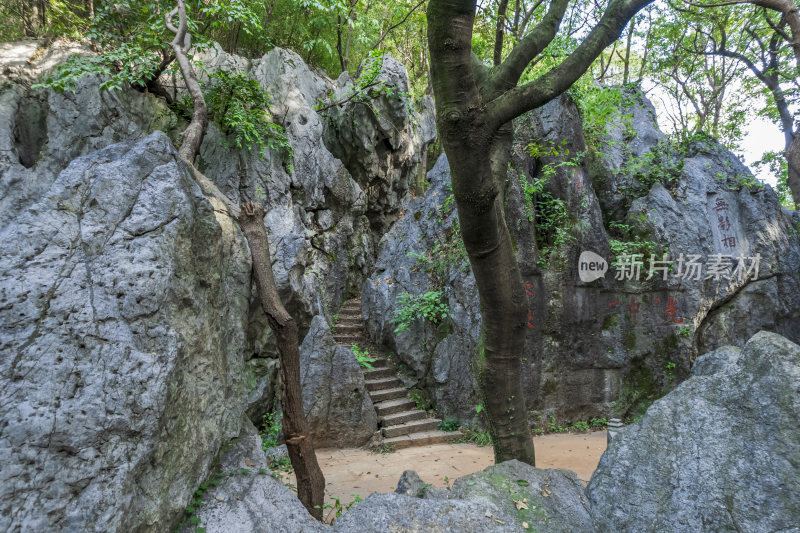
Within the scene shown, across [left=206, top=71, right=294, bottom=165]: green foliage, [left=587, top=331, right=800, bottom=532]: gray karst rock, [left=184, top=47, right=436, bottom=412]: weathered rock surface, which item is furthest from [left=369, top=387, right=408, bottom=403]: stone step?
[left=587, top=331, right=800, bottom=532]: gray karst rock

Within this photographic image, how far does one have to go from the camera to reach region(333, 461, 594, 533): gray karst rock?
2.34 meters

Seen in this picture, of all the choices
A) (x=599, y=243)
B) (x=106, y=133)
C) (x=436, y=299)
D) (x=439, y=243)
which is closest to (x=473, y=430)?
(x=436, y=299)

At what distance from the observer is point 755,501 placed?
177cm

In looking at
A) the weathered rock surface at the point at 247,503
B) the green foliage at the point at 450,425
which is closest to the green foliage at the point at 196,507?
the weathered rock surface at the point at 247,503

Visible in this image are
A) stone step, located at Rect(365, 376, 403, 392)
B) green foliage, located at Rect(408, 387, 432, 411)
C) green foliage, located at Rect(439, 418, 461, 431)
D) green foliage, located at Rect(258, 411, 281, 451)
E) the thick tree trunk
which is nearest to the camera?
the thick tree trunk

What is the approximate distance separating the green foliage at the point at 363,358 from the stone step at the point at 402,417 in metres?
1.18

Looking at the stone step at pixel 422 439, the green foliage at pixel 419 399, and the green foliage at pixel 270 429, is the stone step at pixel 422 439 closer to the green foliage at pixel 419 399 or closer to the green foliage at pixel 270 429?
the green foliage at pixel 419 399

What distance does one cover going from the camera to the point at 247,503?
2.91m

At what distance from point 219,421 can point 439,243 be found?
6022 millimetres

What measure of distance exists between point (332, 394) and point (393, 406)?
134 cm

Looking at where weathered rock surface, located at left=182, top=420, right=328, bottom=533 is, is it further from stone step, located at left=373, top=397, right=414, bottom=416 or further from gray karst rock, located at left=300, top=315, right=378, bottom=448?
stone step, located at left=373, top=397, right=414, bottom=416

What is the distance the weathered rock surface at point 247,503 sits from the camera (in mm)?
2746

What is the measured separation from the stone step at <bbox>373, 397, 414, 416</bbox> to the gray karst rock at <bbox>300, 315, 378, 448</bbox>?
30cm

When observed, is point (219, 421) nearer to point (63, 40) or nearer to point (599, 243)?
point (599, 243)
